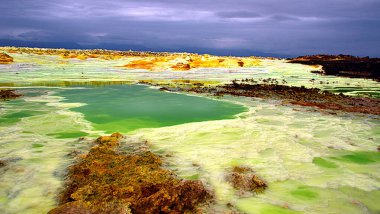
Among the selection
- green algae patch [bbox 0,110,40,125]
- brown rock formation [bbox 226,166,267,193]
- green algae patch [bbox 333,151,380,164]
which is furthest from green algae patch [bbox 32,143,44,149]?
green algae patch [bbox 333,151,380,164]

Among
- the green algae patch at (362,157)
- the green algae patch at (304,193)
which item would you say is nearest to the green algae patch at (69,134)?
the green algae patch at (304,193)

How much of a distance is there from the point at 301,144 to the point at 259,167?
3.31 m

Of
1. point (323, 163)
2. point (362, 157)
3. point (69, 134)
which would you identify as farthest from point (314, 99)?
point (69, 134)

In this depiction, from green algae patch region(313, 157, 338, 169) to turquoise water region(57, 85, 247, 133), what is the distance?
6.84m

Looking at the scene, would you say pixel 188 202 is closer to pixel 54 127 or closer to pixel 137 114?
pixel 54 127

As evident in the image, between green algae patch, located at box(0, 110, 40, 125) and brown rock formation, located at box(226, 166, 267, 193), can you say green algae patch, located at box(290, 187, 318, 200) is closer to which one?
brown rock formation, located at box(226, 166, 267, 193)

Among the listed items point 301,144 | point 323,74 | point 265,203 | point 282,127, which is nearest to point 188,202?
point 265,203

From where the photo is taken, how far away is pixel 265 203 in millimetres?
7891

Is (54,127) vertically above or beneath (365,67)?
beneath

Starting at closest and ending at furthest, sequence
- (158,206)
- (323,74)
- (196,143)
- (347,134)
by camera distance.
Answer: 1. (158,206)
2. (196,143)
3. (347,134)
4. (323,74)

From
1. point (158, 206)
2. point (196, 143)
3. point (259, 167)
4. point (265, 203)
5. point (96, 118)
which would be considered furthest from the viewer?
point (96, 118)

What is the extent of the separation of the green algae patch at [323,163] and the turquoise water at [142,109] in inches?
269

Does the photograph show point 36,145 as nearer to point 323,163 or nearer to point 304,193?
point 304,193

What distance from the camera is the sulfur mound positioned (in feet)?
23.4
